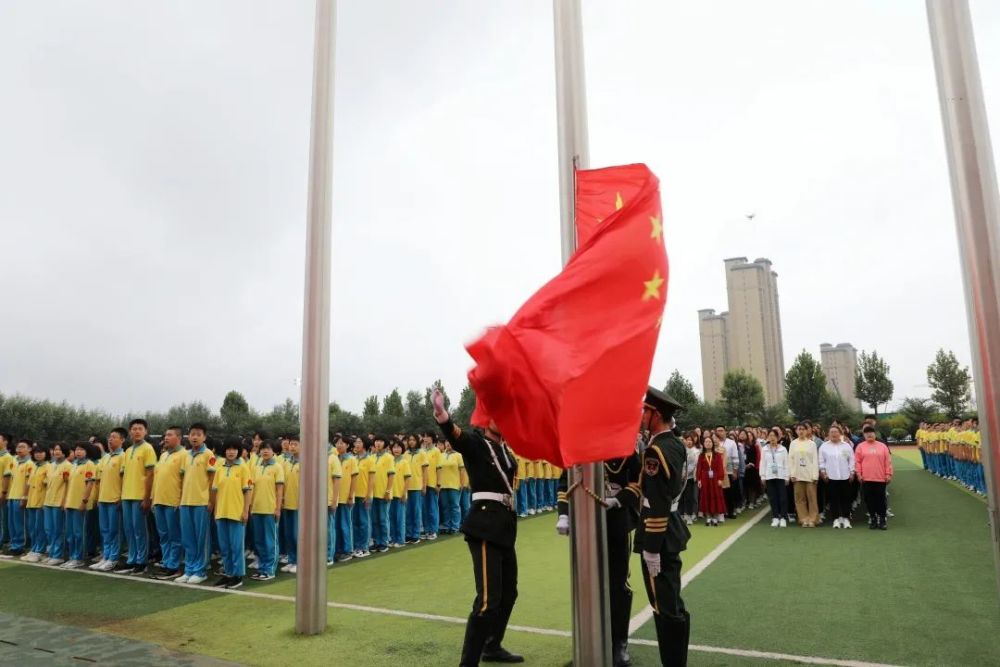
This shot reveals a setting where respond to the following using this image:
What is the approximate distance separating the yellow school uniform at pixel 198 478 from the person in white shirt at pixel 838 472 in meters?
10.5

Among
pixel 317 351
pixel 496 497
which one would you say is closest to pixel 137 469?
pixel 317 351

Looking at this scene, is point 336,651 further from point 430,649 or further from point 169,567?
point 169,567

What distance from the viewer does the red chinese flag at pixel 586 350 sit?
375 centimetres

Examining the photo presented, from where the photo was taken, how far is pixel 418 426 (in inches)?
1730

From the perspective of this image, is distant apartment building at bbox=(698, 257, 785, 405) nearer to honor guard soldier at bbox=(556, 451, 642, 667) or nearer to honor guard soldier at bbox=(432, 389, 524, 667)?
honor guard soldier at bbox=(556, 451, 642, 667)

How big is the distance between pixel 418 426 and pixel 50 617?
36.9m

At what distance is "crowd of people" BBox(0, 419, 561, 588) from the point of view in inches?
357

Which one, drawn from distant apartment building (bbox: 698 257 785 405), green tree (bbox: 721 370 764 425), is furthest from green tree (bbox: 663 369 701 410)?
distant apartment building (bbox: 698 257 785 405)

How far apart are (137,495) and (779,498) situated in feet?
36.8

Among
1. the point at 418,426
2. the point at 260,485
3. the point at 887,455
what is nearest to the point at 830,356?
the point at 418,426

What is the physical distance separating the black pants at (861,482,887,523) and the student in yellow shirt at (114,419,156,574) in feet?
39.3

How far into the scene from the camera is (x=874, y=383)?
52000mm

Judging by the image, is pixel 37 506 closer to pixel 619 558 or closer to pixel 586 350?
pixel 619 558

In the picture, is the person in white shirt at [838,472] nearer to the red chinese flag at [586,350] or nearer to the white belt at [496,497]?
the white belt at [496,497]
